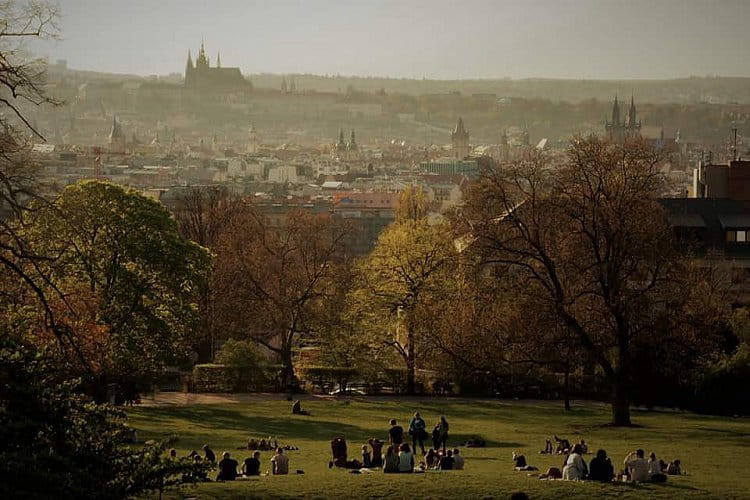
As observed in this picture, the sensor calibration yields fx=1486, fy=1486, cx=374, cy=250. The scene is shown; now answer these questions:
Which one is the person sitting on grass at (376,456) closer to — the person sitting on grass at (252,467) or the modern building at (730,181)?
the person sitting on grass at (252,467)

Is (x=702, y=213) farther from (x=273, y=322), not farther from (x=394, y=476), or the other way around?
(x=394, y=476)

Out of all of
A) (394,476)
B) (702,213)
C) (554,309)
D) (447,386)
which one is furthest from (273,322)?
(394,476)

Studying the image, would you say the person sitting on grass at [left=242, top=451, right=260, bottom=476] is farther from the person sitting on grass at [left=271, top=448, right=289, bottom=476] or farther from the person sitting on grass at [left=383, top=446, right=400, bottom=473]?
the person sitting on grass at [left=383, top=446, right=400, bottom=473]

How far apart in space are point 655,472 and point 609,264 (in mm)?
10914

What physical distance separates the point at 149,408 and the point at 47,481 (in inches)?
935

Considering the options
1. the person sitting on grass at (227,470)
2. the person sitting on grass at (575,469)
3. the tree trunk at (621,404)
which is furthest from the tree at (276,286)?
the person sitting on grass at (575,469)

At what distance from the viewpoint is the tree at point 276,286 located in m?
51.3

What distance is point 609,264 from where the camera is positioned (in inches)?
1326

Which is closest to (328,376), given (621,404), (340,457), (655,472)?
(621,404)

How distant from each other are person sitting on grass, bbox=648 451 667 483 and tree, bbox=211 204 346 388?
88.4ft

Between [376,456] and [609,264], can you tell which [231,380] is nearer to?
[609,264]

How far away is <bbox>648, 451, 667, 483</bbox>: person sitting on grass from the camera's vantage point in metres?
23.0

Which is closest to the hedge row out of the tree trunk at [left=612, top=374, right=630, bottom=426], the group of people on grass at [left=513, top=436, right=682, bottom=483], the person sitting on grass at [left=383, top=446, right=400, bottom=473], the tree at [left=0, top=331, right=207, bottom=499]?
the tree trunk at [left=612, top=374, right=630, bottom=426]

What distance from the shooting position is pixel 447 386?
46.1m
